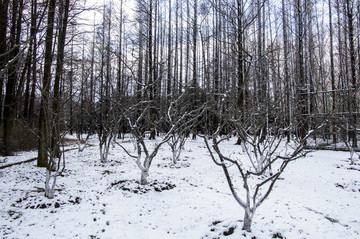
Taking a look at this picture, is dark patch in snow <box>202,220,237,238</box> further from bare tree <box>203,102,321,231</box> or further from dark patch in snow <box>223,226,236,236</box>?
bare tree <box>203,102,321,231</box>

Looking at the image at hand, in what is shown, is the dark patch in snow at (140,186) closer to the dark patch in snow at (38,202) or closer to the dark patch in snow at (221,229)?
the dark patch in snow at (38,202)

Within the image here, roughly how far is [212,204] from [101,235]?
7.31 feet

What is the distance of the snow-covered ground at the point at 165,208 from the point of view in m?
3.30

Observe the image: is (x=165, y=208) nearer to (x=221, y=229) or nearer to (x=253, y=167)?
(x=221, y=229)

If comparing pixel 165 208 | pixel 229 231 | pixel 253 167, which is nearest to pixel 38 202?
pixel 165 208

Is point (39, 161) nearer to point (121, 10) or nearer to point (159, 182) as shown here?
point (159, 182)

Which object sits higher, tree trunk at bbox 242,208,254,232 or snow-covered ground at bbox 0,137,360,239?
tree trunk at bbox 242,208,254,232

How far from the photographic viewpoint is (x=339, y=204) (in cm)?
466

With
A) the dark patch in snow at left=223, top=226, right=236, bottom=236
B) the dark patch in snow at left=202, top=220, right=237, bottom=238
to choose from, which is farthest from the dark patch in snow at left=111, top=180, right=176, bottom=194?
the dark patch in snow at left=223, top=226, right=236, bottom=236

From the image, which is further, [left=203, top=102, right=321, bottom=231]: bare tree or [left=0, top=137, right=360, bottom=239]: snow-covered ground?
[left=0, top=137, right=360, bottom=239]: snow-covered ground

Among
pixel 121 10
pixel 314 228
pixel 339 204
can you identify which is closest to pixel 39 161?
pixel 314 228

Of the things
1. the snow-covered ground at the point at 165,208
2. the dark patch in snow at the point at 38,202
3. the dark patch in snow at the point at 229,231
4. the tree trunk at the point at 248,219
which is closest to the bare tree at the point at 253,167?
the tree trunk at the point at 248,219

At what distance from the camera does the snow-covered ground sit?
3299 mm

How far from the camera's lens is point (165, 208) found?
431 centimetres
